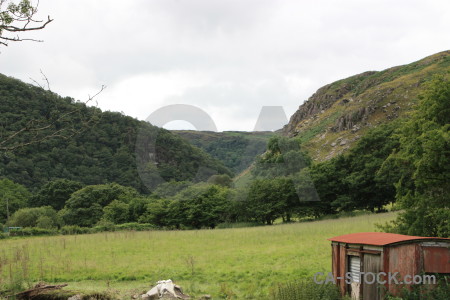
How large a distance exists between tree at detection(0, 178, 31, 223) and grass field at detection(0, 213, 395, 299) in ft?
186

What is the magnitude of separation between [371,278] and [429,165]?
312 inches

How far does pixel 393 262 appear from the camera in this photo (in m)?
9.69

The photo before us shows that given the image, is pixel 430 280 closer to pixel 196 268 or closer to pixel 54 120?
pixel 54 120

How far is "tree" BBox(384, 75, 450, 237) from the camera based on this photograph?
51.2 feet

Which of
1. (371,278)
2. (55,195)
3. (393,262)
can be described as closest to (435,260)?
(393,262)

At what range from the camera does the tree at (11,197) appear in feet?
255

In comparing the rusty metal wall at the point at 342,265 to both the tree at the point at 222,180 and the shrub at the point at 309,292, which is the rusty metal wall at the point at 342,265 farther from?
the tree at the point at 222,180

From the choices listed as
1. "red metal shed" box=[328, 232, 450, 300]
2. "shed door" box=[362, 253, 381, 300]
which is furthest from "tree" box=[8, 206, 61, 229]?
"shed door" box=[362, 253, 381, 300]

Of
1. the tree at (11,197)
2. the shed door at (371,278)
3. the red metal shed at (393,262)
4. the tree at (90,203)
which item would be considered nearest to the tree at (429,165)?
the red metal shed at (393,262)

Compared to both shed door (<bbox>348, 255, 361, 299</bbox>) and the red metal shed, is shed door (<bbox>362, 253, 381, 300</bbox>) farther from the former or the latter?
shed door (<bbox>348, 255, 361, 299</bbox>)

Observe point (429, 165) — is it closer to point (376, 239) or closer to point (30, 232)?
point (376, 239)

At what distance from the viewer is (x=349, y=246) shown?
10891mm

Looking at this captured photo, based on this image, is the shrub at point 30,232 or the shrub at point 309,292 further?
the shrub at point 30,232

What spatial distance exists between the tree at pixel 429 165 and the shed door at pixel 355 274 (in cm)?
595
